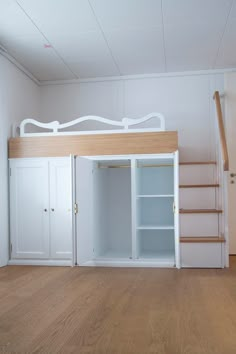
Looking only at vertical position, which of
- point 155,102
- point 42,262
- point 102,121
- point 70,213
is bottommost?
point 42,262

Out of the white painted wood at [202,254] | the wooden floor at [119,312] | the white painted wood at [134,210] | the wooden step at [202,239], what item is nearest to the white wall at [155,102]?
the white painted wood at [134,210]

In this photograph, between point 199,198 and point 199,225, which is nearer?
point 199,225

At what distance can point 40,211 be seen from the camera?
16.1 feet

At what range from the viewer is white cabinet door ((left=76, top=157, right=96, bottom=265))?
4.47 metres

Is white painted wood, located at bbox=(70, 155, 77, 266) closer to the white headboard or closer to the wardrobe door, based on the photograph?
the wardrobe door

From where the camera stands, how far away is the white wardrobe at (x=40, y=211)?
4852 mm

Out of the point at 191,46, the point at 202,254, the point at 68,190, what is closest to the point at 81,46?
the point at 191,46

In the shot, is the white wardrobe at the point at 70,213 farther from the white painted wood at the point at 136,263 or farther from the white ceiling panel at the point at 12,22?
the white ceiling panel at the point at 12,22

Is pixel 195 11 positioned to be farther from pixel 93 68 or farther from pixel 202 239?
pixel 202 239

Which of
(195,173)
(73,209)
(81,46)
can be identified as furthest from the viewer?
(195,173)

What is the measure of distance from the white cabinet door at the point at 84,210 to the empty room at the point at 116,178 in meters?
0.02

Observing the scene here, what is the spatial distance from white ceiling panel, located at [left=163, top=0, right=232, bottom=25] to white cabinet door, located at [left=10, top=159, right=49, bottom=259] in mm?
2274

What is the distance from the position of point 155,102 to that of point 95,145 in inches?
58.3

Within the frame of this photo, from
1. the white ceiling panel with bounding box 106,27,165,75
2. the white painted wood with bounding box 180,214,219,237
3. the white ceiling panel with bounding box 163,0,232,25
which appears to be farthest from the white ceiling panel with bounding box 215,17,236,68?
the white painted wood with bounding box 180,214,219,237
